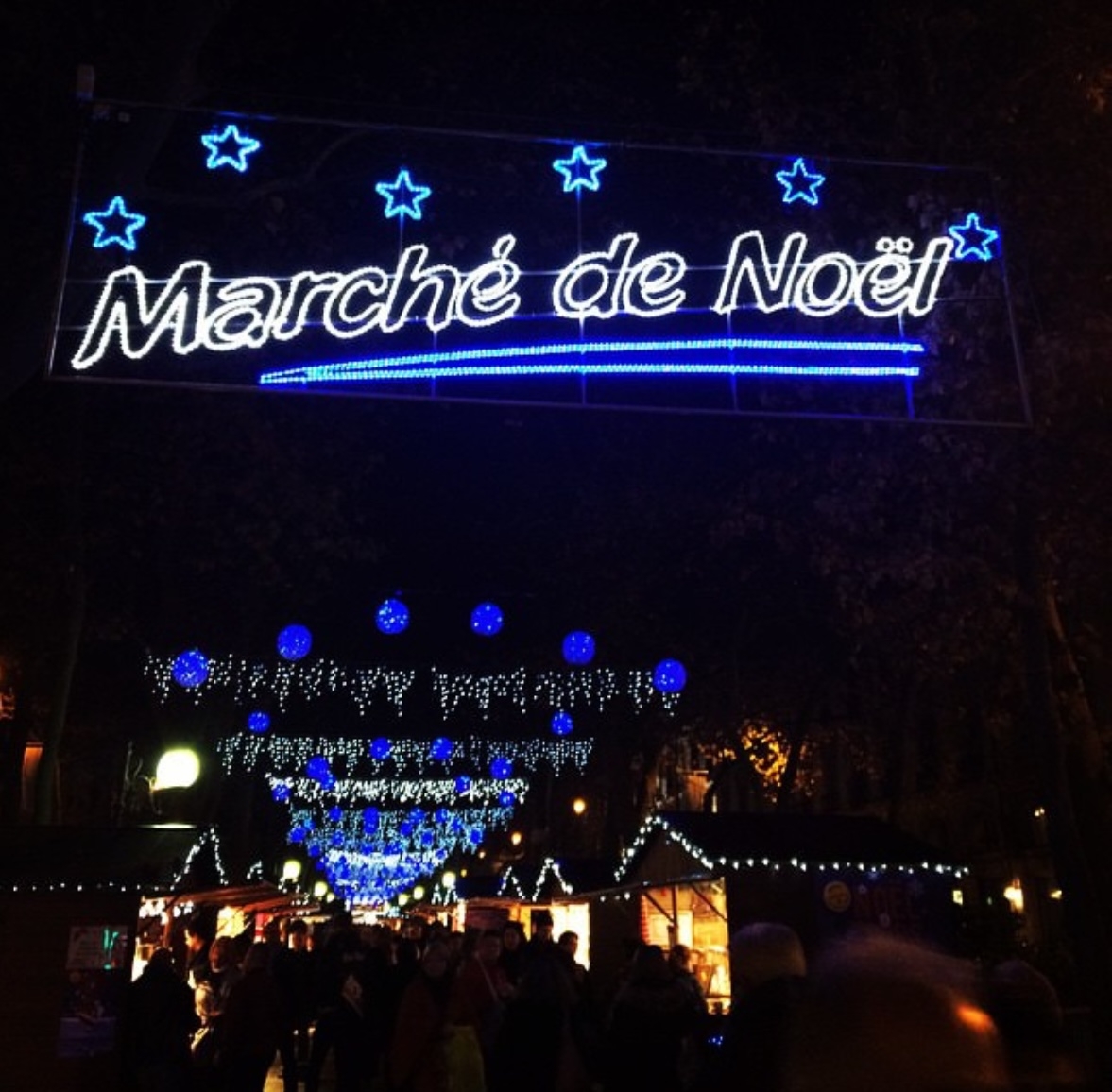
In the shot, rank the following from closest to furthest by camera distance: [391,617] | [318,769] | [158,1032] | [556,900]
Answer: [158,1032] → [391,617] → [556,900] → [318,769]

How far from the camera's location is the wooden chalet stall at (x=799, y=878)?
40.7 feet

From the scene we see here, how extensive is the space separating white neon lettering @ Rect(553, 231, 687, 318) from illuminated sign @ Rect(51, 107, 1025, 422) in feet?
0.07

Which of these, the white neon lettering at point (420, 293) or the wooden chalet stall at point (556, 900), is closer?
the white neon lettering at point (420, 293)

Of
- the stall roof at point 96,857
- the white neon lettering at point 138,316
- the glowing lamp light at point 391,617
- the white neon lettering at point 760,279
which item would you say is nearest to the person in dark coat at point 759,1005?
the white neon lettering at point 760,279

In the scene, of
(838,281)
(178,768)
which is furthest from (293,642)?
(838,281)

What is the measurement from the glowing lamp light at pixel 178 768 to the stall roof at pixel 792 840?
266 inches

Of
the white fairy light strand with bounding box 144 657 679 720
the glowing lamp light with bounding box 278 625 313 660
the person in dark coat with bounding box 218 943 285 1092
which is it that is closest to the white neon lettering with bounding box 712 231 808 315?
the person in dark coat with bounding box 218 943 285 1092

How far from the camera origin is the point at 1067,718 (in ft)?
37.6

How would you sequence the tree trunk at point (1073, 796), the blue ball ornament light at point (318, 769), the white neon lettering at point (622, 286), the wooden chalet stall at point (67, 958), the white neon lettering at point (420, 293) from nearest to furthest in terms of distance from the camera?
the white neon lettering at point (420, 293) → the white neon lettering at point (622, 286) → the wooden chalet stall at point (67, 958) → the tree trunk at point (1073, 796) → the blue ball ornament light at point (318, 769)

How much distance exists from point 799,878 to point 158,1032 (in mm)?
7242

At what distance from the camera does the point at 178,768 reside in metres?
15.8

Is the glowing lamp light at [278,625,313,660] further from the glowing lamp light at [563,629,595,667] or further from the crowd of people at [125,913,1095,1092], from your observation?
the crowd of people at [125,913,1095,1092]

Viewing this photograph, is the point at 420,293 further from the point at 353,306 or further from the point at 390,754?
the point at 390,754

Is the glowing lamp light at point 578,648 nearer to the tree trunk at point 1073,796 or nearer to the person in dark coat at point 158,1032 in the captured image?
the tree trunk at point 1073,796
